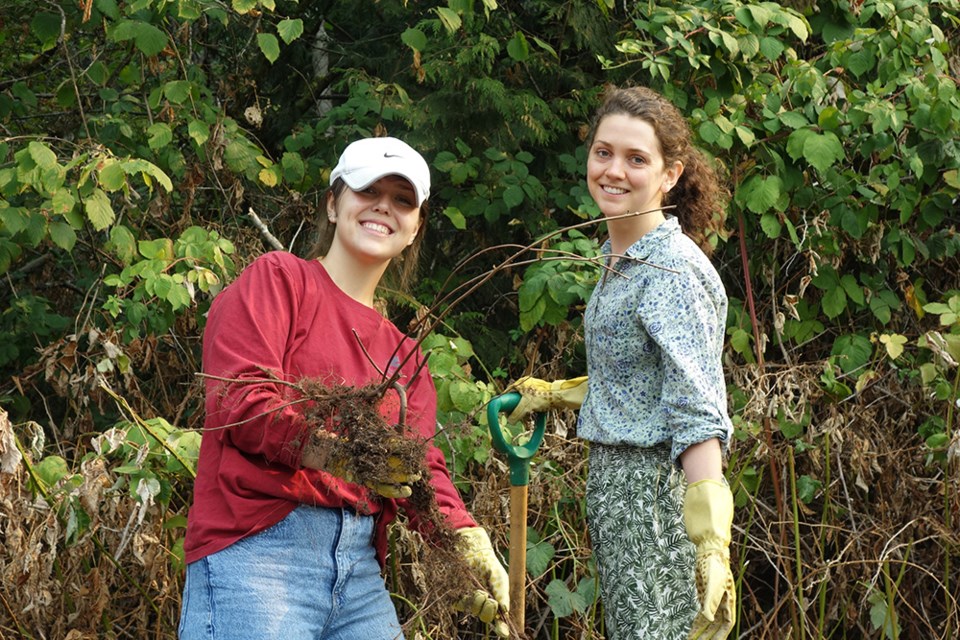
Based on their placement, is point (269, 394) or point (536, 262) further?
point (536, 262)

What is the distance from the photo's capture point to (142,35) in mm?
3693

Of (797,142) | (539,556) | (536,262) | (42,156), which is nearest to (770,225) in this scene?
(797,142)

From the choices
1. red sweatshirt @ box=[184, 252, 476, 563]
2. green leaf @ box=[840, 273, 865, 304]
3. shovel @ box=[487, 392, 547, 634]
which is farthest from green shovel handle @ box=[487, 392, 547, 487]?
green leaf @ box=[840, 273, 865, 304]

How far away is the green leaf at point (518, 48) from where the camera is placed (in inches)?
159

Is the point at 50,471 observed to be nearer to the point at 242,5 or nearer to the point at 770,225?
the point at 242,5

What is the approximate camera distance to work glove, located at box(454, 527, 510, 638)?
2.29m

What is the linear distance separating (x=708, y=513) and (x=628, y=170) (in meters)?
0.74

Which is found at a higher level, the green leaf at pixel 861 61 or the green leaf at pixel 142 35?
the green leaf at pixel 142 35

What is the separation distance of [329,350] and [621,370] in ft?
1.94

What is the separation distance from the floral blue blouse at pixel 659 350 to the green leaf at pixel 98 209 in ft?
5.46

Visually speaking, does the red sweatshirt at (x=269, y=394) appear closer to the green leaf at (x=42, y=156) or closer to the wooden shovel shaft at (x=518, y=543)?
the wooden shovel shaft at (x=518, y=543)

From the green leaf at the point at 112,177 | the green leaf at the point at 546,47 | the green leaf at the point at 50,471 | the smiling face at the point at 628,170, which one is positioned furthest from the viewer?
the green leaf at the point at 546,47

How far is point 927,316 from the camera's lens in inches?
167

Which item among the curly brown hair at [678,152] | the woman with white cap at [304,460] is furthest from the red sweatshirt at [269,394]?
the curly brown hair at [678,152]
